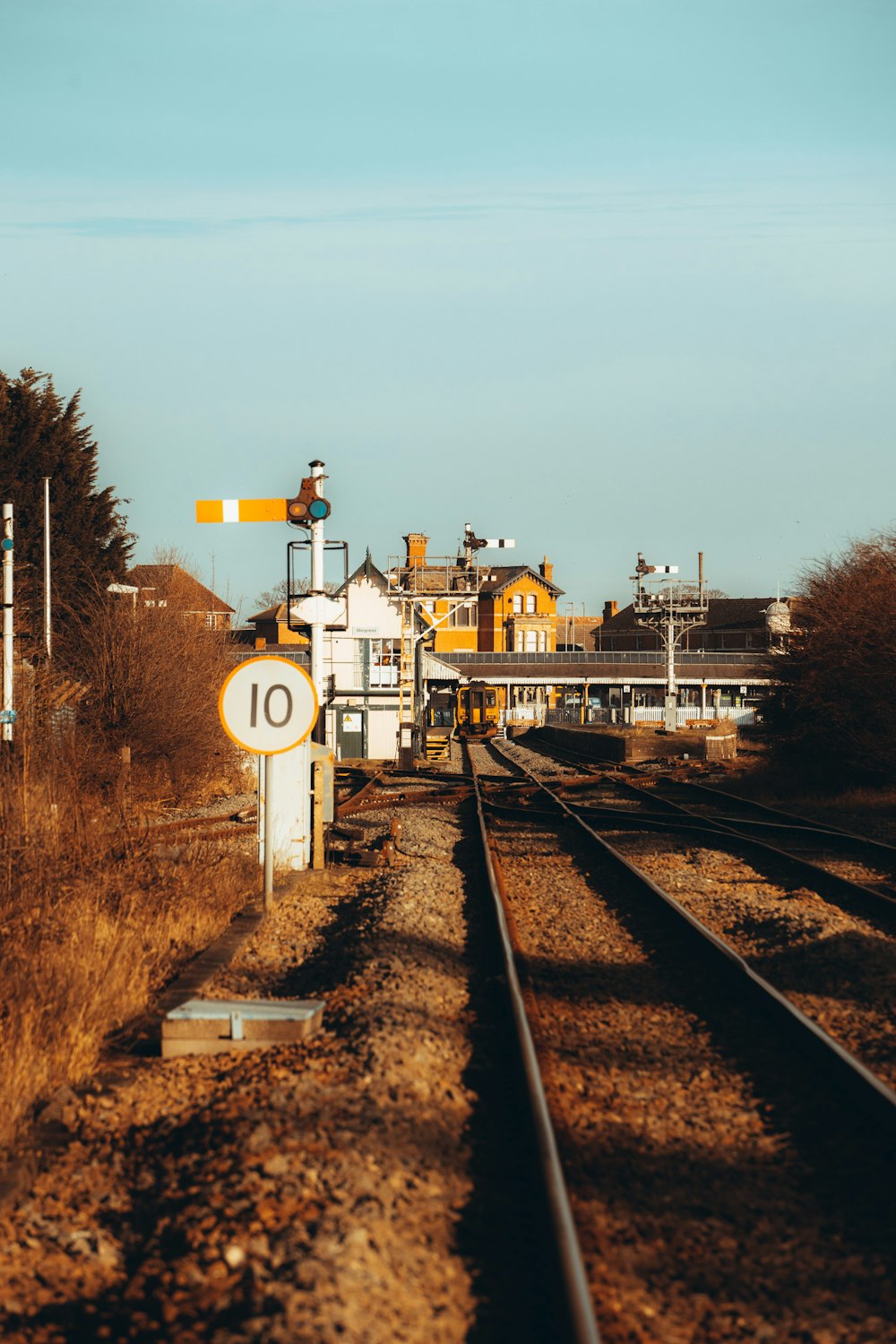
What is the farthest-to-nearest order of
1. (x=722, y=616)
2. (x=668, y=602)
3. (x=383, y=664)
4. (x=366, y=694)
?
(x=722, y=616) → (x=668, y=602) → (x=383, y=664) → (x=366, y=694)

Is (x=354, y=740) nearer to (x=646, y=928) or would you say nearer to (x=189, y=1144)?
(x=646, y=928)

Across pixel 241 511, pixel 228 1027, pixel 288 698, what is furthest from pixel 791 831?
pixel 228 1027

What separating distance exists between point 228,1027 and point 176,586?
27.2m

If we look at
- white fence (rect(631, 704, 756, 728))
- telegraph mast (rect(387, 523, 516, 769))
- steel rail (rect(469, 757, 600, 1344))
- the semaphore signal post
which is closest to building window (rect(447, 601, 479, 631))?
white fence (rect(631, 704, 756, 728))

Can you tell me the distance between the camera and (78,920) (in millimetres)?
8266

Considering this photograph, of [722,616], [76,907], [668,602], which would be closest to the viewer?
[76,907]

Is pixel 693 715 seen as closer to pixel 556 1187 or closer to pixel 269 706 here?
pixel 269 706

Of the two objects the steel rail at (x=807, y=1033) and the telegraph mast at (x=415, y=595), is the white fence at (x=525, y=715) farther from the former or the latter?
the steel rail at (x=807, y=1033)

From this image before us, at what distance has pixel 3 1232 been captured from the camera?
4.36m

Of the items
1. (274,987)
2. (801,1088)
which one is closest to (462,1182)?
(801,1088)

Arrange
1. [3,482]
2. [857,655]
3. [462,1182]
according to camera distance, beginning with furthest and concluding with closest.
A: [3,482]
[857,655]
[462,1182]

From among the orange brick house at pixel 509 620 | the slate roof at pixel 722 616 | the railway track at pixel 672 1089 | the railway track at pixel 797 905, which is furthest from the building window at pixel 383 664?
the slate roof at pixel 722 616

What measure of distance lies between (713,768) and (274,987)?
2653 centimetres

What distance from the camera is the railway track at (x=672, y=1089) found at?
14.4 ft
